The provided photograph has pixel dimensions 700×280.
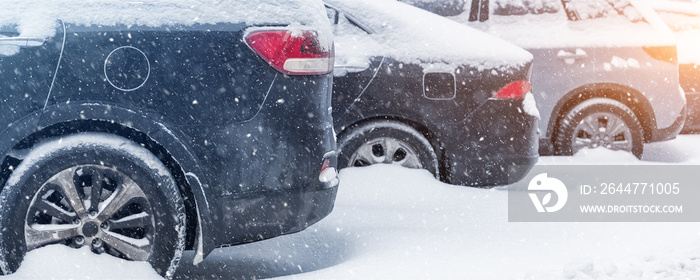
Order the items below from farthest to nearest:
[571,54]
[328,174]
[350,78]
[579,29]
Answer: [579,29] < [571,54] < [350,78] < [328,174]

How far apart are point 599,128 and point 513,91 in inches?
89.8

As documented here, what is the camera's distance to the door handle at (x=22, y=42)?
3.90 meters

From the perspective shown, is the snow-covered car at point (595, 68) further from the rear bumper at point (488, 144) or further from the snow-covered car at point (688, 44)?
the rear bumper at point (488, 144)

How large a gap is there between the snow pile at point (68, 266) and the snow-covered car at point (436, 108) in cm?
230

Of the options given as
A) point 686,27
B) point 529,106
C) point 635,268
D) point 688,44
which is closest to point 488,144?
point 529,106

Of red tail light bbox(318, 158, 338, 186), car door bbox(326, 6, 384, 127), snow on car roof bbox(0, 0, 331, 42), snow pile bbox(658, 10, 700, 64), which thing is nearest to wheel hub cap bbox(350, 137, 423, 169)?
car door bbox(326, 6, 384, 127)

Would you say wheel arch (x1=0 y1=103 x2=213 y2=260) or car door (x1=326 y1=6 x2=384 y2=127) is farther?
car door (x1=326 y1=6 x2=384 y2=127)

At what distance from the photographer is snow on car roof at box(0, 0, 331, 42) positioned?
12.9 ft

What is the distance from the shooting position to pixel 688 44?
1019 centimetres

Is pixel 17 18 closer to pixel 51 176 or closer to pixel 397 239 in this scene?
pixel 51 176

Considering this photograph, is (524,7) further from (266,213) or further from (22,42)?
(22,42)

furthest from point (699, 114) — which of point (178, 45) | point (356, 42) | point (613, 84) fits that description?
point (178, 45)

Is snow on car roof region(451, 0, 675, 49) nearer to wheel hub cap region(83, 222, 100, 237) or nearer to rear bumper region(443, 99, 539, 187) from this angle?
rear bumper region(443, 99, 539, 187)

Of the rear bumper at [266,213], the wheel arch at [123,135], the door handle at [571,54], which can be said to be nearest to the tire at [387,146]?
the rear bumper at [266,213]
